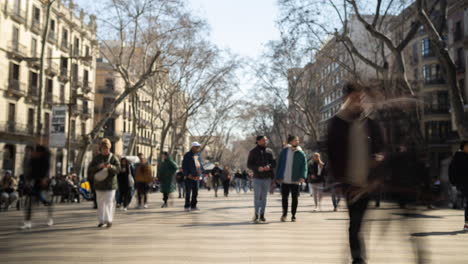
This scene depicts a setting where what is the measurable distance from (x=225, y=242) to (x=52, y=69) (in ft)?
128

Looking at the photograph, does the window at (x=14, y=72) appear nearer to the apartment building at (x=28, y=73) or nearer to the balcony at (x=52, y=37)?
the apartment building at (x=28, y=73)

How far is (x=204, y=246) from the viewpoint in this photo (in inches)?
241

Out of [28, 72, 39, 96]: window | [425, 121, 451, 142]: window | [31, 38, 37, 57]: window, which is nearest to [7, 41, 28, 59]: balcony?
[31, 38, 37, 57]: window

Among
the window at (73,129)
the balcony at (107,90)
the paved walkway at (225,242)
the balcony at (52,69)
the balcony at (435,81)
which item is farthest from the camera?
the balcony at (107,90)

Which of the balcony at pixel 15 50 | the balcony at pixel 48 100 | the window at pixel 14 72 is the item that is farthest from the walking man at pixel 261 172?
the balcony at pixel 48 100

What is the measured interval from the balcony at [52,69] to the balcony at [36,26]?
3171 mm

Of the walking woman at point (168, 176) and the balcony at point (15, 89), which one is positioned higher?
the balcony at point (15, 89)

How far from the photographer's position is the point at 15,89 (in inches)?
1388

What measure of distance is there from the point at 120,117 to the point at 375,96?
59.5 metres

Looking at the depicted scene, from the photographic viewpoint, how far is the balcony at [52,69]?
40469 millimetres

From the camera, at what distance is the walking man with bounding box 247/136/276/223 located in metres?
9.58

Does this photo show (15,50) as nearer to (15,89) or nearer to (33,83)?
(15,89)

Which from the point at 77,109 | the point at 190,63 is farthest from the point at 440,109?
the point at 77,109

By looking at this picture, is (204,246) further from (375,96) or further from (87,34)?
(87,34)
